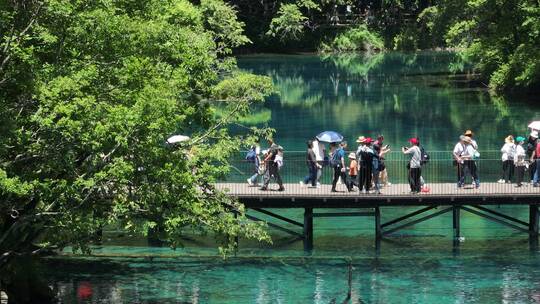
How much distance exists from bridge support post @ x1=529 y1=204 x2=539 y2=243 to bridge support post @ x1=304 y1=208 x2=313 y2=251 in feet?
21.1

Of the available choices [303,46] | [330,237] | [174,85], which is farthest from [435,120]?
[303,46]

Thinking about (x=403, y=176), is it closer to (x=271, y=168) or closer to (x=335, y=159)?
(x=335, y=159)

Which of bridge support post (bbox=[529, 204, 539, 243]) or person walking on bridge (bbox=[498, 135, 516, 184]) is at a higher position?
person walking on bridge (bbox=[498, 135, 516, 184])

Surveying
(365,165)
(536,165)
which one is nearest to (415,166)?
(365,165)

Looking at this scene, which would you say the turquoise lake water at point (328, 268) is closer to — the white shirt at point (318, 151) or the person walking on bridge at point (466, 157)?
the person walking on bridge at point (466, 157)

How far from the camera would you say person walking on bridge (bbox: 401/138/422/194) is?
31188 millimetres

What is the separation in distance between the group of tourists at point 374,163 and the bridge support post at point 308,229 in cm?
79

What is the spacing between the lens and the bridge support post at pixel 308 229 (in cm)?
3253

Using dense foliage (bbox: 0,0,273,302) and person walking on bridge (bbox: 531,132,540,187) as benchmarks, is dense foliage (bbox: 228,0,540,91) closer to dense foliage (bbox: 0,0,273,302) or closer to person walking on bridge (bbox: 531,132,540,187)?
person walking on bridge (bbox: 531,132,540,187)

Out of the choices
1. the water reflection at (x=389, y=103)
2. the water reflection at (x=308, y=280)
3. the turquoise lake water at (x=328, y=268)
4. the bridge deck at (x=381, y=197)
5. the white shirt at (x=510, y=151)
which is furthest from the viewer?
the water reflection at (x=389, y=103)

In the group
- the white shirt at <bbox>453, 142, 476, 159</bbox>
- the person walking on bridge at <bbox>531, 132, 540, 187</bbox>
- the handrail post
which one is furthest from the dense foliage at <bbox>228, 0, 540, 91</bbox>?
the white shirt at <bbox>453, 142, 476, 159</bbox>

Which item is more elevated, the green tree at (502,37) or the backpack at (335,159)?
the green tree at (502,37)

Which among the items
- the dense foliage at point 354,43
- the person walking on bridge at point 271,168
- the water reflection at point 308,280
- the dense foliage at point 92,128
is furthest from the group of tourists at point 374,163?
the dense foliage at point 354,43

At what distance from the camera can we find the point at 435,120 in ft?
199
